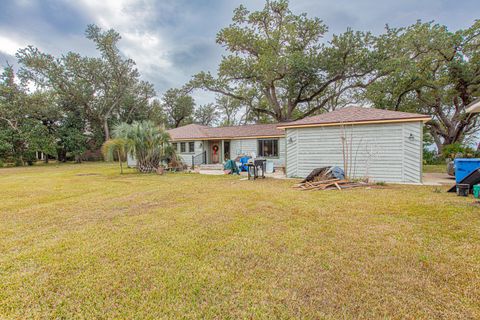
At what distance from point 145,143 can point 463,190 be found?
1340cm

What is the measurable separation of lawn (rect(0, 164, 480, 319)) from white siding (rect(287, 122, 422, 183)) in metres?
3.71

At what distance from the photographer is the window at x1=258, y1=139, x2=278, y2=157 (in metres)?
15.3

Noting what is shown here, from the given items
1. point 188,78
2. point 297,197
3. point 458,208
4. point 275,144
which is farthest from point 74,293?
point 188,78

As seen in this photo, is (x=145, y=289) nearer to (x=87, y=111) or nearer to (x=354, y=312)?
(x=354, y=312)

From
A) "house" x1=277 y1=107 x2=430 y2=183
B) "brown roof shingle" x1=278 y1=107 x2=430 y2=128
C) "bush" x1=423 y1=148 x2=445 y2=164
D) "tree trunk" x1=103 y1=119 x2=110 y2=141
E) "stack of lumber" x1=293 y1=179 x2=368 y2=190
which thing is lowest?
"stack of lumber" x1=293 y1=179 x2=368 y2=190

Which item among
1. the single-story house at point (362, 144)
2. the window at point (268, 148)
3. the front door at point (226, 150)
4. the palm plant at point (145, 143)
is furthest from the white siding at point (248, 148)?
the palm plant at point (145, 143)

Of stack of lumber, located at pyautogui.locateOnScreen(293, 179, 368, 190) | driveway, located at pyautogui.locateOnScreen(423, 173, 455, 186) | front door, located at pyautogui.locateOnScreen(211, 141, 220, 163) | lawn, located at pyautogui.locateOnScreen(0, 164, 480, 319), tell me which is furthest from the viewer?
front door, located at pyautogui.locateOnScreen(211, 141, 220, 163)

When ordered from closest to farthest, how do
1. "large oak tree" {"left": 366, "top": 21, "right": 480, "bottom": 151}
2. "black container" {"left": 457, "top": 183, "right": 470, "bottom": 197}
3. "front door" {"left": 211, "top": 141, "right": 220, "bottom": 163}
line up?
"black container" {"left": 457, "top": 183, "right": 470, "bottom": 197}
"large oak tree" {"left": 366, "top": 21, "right": 480, "bottom": 151}
"front door" {"left": 211, "top": 141, "right": 220, "bottom": 163}

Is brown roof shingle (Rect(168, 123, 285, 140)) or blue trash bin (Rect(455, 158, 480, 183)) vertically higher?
→ brown roof shingle (Rect(168, 123, 285, 140))

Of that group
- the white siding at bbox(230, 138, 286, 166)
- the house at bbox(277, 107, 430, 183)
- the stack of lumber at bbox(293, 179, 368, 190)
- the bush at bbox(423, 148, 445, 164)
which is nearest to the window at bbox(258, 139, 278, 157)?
the white siding at bbox(230, 138, 286, 166)

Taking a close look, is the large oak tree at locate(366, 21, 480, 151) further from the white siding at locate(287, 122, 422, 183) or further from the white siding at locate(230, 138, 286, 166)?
the white siding at locate(287, 122, 422, 183)

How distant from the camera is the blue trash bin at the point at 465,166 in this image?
655 cm

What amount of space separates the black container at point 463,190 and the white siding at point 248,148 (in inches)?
373

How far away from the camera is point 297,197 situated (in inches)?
245
